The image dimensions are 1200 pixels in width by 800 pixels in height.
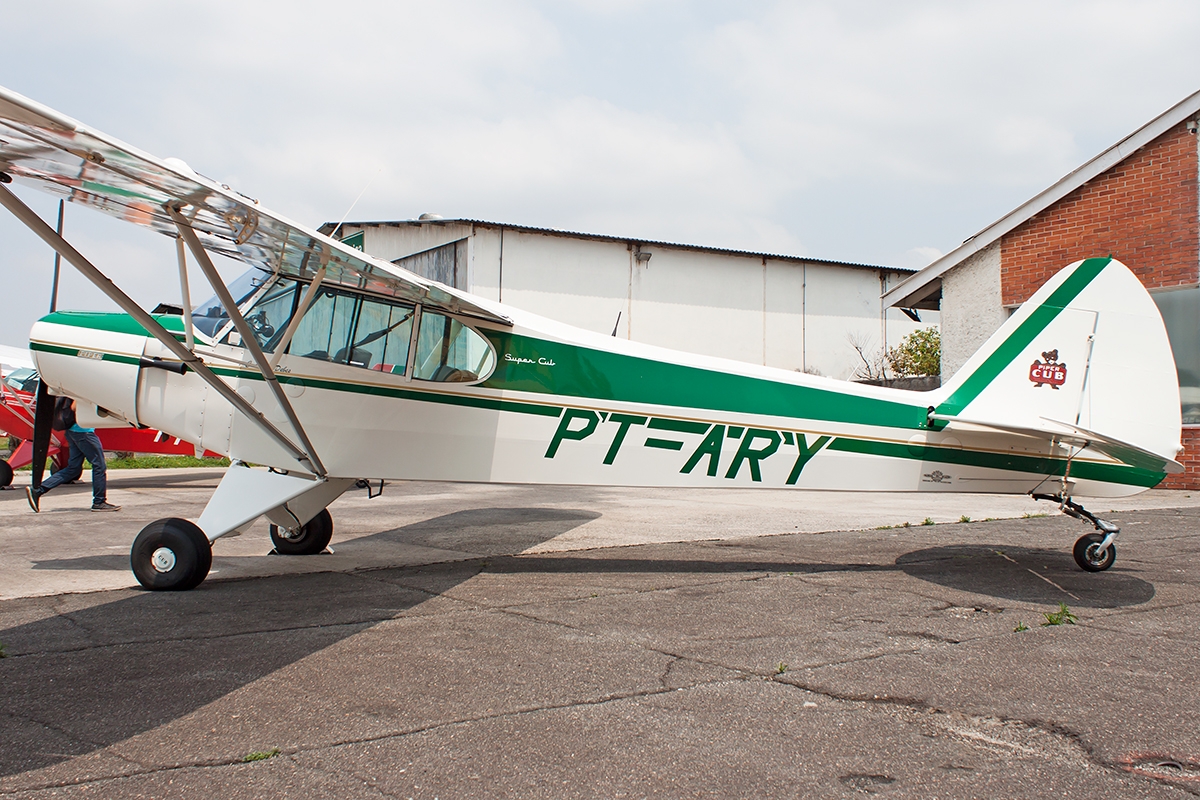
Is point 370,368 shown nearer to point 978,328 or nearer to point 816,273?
point 978,328

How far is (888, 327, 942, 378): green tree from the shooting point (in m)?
21.6

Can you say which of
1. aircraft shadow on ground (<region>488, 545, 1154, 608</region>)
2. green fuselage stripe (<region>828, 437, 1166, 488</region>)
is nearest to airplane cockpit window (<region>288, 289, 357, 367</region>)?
aircraft shadow on ground (<region>488, 545, 1154, 608</region>)

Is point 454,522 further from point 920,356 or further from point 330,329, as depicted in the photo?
point 920,356

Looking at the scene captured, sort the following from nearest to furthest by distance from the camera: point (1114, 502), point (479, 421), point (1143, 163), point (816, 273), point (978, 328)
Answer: point (479, 421)
point (1114, 502)
point (1143, 163)
point (978, 328)
point (816, 273)

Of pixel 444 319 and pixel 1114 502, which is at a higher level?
pixel 444 319

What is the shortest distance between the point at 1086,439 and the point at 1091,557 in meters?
0.95

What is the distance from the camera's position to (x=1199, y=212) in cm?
1251

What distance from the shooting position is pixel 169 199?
4.73 meters

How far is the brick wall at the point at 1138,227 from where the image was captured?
1260 centimetres

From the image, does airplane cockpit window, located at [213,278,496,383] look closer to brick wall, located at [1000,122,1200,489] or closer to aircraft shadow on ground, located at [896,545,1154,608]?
aircraft shadow on ground, located at [896,545,1154,608]

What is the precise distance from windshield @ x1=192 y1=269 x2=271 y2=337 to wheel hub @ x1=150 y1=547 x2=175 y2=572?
1.70 metres

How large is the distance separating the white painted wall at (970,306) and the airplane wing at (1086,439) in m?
8.78

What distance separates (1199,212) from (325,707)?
14179 millimetres

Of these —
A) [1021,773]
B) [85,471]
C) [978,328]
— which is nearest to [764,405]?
[1021,773]
